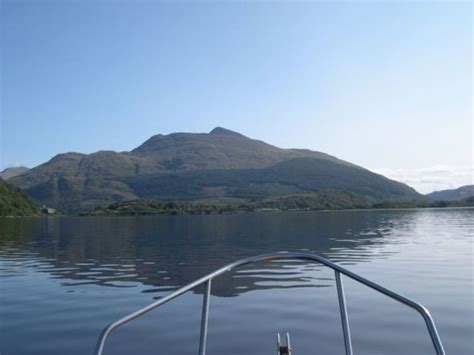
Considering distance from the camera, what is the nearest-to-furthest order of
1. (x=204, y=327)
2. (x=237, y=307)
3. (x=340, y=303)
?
(x=204, y=327), (x=340, y=303), (x=237, y=307)

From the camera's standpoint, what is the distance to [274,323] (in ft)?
55.2

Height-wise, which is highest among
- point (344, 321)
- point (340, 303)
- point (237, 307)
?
point (340, 303)

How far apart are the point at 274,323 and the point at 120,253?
99.3 feet

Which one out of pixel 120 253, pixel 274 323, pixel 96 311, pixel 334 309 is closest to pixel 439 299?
pixel 334 309

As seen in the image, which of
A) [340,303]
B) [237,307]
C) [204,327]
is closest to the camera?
[204,327]

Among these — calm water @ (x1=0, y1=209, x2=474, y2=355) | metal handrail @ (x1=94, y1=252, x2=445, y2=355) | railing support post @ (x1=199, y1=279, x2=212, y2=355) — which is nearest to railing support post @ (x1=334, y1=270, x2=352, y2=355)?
metal handrail @ (x1=94, y1=252, x2=445, y2=355)

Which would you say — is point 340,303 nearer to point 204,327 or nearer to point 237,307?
point 204,327

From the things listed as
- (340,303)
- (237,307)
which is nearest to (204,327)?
(340,303)

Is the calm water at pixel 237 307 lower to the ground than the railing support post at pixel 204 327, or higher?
lower

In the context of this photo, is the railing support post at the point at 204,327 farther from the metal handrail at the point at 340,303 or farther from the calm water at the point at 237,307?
the calm water at the point at 237,307

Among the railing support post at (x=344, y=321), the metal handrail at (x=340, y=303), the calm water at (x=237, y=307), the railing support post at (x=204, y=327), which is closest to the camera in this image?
the metal handrail at (x=340, y=303)

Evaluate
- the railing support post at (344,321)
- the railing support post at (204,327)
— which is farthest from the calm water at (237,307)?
the railing support post at (344,321)

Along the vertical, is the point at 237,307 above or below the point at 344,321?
A: below

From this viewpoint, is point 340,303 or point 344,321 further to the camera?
point 340,303
